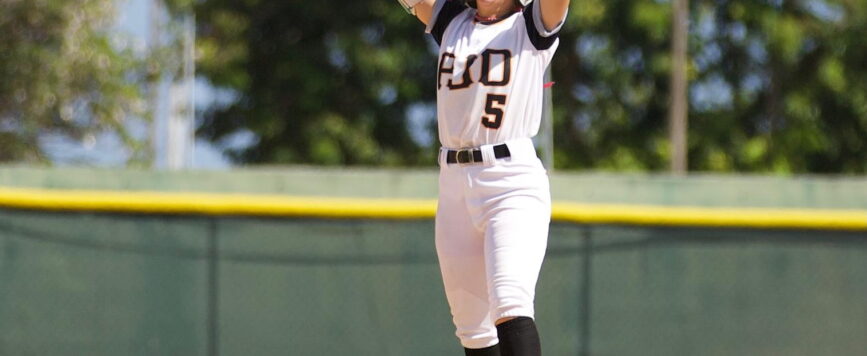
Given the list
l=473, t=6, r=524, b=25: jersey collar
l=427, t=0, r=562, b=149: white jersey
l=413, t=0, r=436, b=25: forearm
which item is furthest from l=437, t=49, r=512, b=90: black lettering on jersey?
l=413, t=0, r=436, b=25: forearm

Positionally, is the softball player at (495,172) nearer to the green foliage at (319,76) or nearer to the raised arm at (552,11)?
the raised arm at (552,11)

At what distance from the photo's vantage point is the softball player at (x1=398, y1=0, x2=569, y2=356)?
3852 mm

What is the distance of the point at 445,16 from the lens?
4215mm

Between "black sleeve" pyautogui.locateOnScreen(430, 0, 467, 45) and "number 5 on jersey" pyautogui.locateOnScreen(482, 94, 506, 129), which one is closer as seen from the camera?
"number 5 on jersey" pyautogui.locateOnScreen(482, 94, 506, 129)

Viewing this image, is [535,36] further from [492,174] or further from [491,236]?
[491,236]

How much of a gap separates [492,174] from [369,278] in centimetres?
214

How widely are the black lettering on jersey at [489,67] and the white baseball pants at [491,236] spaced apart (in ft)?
0.62

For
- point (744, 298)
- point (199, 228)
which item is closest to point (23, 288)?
point (199, 228)

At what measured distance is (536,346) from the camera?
3.82 meters

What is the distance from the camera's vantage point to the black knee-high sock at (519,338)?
3.79m

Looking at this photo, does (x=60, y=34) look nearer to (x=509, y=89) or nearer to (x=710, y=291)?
(x=710, y=291)

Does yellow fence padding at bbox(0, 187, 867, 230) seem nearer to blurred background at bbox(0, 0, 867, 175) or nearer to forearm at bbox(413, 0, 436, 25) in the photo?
forearm at bbox(413, 0, 436, 25)

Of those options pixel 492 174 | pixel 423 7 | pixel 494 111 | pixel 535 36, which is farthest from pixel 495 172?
pixel 423 7

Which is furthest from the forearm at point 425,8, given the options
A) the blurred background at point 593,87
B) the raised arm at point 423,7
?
the blurred background at point 593,87
